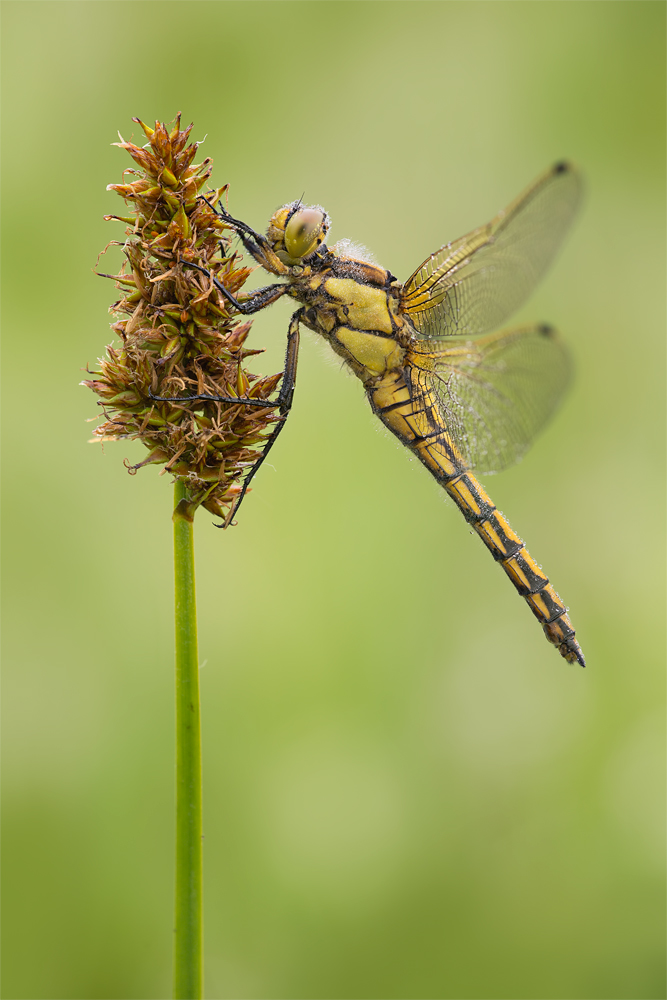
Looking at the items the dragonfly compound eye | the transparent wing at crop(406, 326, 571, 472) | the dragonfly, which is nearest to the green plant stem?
the dragonfly

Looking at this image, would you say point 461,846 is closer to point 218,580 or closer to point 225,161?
point 218,580

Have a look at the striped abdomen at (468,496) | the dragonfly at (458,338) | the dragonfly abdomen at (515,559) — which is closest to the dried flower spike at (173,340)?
the dragonfly at (458,338)

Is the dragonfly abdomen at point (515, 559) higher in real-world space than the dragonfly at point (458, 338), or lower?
lower

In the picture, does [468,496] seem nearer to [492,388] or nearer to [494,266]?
[492,388]

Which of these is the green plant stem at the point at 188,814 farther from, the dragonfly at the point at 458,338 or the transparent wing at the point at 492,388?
the transparent wing at the point at 492,388

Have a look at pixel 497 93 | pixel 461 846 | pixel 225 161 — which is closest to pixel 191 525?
pixel 461 846

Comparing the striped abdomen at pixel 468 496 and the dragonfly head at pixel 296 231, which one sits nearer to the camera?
the dragonfly head at pixel 296 231

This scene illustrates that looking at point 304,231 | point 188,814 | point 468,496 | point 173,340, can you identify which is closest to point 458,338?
point 468,496
